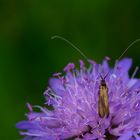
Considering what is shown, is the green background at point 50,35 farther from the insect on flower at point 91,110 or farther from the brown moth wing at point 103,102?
the brown moth wing at point 103,102

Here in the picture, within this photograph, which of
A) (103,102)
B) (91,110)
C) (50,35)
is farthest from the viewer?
(50,35)

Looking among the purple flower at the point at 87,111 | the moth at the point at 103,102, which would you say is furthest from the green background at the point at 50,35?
the moth at the point at 103,102

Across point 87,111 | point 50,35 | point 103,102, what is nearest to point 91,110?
point 87,111

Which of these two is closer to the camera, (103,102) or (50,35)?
(103,102)

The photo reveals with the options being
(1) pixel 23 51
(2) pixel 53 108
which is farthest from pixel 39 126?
(1) pixel 23 51

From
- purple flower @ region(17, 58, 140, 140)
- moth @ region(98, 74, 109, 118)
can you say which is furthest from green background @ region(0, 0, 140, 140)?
moth @ region(98, 74, 109, 118)

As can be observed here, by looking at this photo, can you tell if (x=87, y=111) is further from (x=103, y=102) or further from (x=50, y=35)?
(x=50, y=35)
